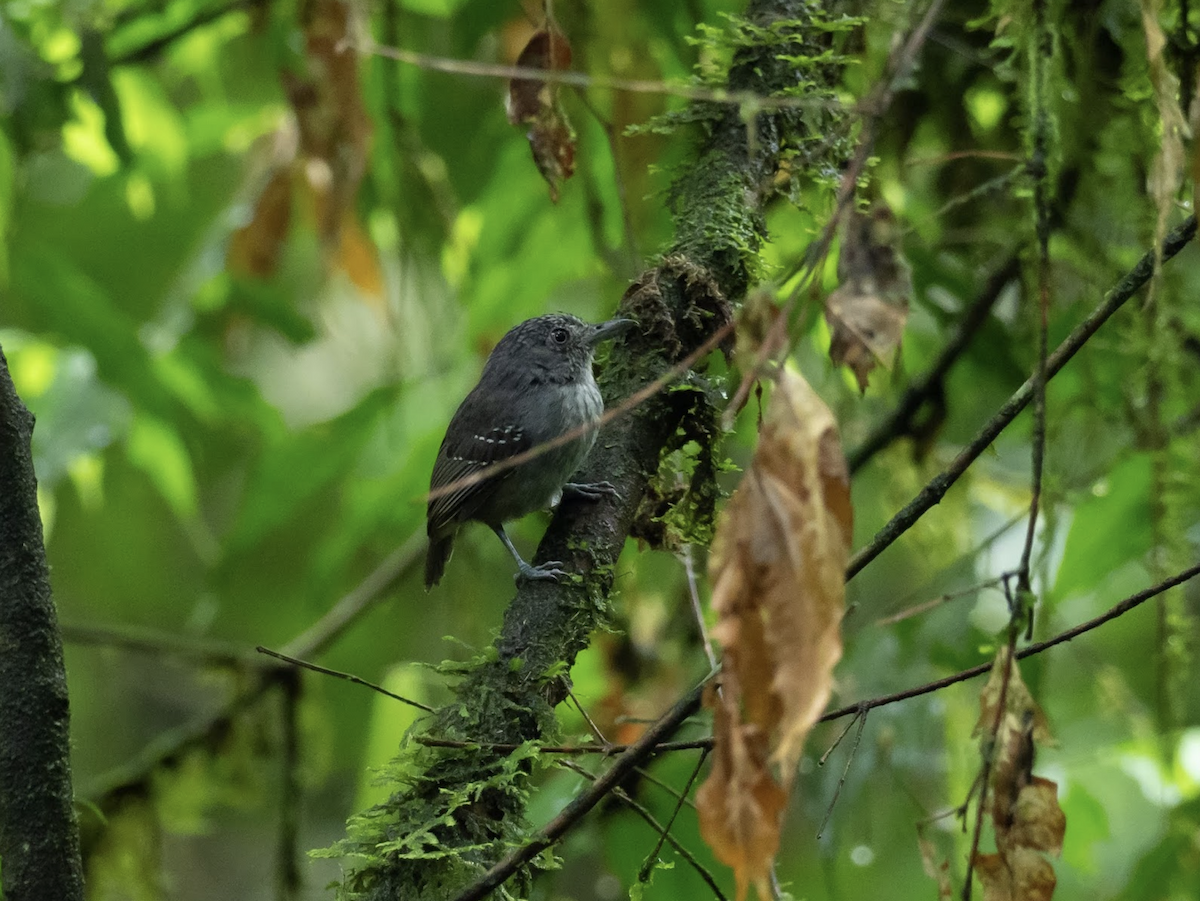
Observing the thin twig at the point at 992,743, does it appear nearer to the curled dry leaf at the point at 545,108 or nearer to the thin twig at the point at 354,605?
the curled dry leaf at the point at 545,108

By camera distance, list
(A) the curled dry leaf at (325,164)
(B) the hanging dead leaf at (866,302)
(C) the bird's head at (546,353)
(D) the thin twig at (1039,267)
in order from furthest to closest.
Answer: (C) the bird's head at (546,353), (A) the curled dry leaf at (325,164), (B) the hanging dead leaf at (866,302), (D) the thin twig at (1039,267)

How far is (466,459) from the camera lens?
4035 mm

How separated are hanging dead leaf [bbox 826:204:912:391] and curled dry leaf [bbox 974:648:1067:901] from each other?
441mm

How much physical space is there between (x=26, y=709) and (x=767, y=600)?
4.62 feet

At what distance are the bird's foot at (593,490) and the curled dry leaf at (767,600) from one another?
1.14 m

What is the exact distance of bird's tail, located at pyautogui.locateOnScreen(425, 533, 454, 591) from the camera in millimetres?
4328

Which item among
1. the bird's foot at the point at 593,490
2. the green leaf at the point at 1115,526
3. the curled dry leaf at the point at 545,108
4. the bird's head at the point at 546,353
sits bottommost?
the bird's foot at the point at 593,490

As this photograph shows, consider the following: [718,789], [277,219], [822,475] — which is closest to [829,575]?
[822,475]

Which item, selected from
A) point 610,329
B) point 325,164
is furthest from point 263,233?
point 610,329

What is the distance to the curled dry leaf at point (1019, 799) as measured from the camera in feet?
5.21

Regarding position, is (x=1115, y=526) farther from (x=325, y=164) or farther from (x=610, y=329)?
(x=325, y=164)

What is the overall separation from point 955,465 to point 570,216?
2.52 m

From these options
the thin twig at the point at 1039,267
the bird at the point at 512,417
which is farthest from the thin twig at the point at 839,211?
the bird at the point at 512,417

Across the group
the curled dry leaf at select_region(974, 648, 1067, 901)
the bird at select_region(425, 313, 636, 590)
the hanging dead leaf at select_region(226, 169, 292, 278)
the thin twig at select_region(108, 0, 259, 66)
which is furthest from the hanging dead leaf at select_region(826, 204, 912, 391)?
the hanging dead leaf at select_region(226, 169, 292, 278)
